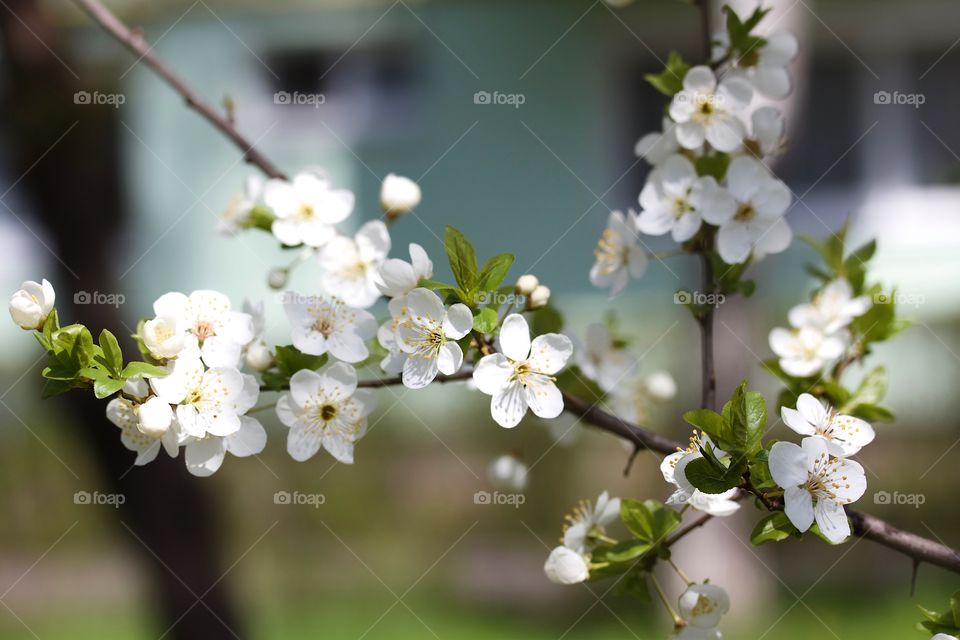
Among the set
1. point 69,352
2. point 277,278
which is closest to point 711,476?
point 69,352

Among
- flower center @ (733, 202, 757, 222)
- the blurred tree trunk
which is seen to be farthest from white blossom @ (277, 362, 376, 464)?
the blurred tree trunk

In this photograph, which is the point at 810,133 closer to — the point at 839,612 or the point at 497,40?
the point at 497,40

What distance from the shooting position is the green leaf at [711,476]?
0.82 meters

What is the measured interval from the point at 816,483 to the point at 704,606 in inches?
10.0

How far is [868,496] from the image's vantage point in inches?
161

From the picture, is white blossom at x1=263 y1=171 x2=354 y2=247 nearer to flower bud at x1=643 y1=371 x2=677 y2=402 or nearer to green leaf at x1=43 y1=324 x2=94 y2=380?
green leaf at x1=43 y1=324 x2=94 y2=380

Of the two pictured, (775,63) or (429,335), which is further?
(775,63)

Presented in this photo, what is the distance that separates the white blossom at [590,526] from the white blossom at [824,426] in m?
0.25

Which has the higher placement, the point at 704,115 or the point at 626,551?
the point at 704,115

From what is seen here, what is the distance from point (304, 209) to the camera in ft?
4.07

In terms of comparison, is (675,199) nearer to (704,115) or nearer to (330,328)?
(704,115)

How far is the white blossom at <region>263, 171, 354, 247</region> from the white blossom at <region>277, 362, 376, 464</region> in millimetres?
255

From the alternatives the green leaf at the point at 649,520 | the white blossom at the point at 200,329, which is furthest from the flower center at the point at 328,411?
the green leaf at the point at 649,520

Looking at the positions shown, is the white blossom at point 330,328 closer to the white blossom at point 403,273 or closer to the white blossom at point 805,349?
the white blossom at point 403,273
